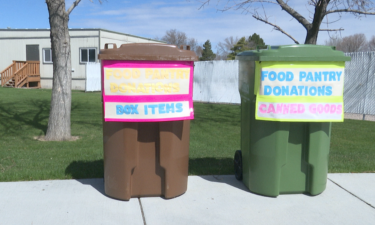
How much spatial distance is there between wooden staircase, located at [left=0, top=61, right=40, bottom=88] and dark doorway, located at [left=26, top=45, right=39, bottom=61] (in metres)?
1.13

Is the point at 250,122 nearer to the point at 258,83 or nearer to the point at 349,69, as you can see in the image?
the point at 258,83

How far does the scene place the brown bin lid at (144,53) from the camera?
3793 millimetres

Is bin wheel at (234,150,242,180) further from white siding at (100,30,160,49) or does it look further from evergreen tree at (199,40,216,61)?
evergreen tree at (199,40,216,61)

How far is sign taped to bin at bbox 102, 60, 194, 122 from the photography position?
384 cm

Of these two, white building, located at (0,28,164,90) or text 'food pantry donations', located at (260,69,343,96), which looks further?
white building, located at (0,28,164,90)

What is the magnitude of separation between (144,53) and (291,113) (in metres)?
1.72

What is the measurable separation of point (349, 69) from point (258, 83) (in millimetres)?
10377

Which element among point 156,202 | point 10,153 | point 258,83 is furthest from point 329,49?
point 10,153

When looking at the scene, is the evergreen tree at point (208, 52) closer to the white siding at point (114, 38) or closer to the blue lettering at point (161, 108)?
the white siding at point (114, 38)

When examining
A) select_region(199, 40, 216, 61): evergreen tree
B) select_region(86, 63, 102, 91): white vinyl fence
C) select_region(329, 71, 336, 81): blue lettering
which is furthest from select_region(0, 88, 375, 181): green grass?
select_region(199, 40, 216, 61): evergreen tree

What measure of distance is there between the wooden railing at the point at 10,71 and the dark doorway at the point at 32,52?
4.82 feet

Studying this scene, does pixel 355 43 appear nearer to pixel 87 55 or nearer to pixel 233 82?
pixel 87 55

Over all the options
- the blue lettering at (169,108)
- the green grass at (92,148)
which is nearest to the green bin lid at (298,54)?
the blue lettering at (169,108)

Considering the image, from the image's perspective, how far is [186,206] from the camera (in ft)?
13.0
